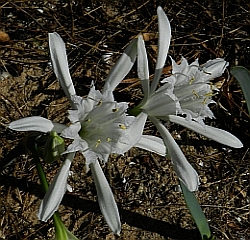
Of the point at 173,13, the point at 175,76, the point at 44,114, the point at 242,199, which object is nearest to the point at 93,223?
the point at 44,114

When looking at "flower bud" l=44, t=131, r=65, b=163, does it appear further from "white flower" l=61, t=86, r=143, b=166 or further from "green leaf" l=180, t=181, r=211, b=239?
"green leaf" l=180, t=181, r=211, b=239

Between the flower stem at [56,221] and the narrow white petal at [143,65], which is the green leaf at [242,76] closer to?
the narrow white petal at [143,65]

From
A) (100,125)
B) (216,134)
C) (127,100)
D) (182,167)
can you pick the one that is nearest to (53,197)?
(100,125)

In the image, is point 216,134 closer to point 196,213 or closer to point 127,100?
point 196,213

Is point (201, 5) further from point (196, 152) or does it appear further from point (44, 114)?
point (44, 114)

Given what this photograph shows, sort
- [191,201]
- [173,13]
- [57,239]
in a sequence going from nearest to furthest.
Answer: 1. [57,239]
2. [191,201]
3. [173,13]

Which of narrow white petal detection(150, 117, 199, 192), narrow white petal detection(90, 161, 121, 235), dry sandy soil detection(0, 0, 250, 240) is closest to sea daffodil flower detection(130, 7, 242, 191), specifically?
narrow white petal detection(150, 117, 199, 192)

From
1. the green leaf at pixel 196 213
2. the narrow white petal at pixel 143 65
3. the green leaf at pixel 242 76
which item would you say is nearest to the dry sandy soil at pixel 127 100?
the green leaf at pixel 196 213
